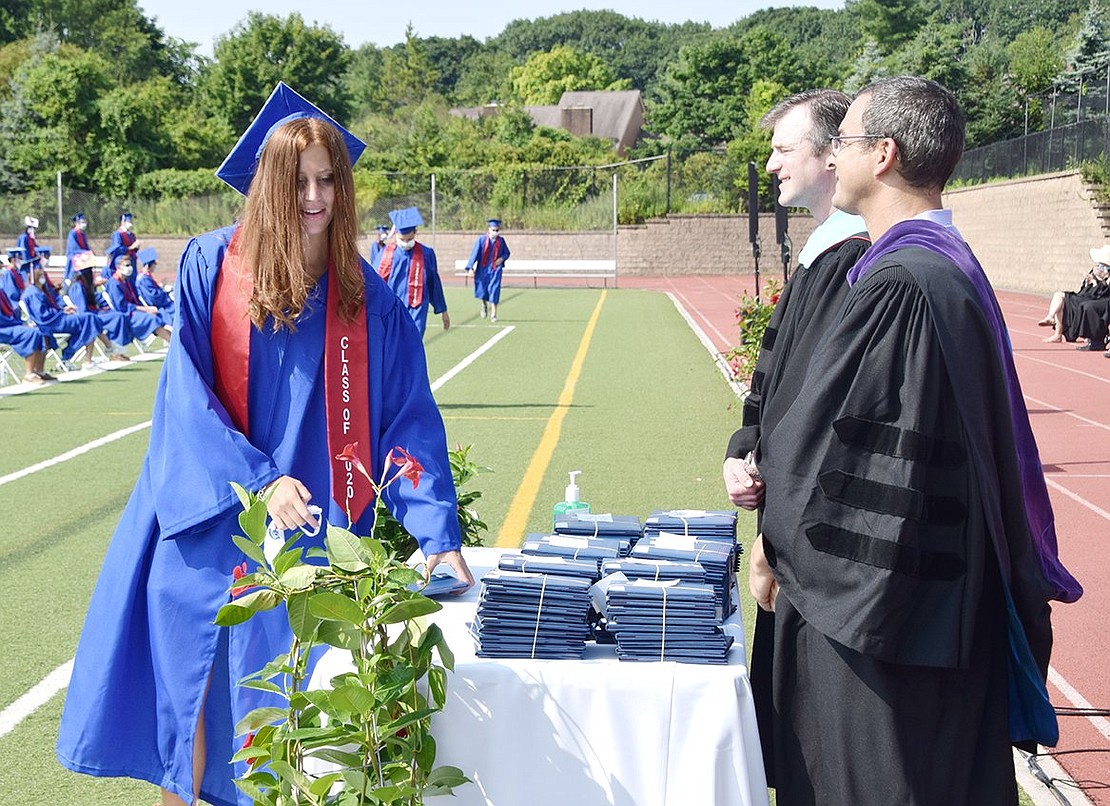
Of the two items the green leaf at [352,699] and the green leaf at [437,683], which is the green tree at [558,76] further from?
the green leaf at [352,699]

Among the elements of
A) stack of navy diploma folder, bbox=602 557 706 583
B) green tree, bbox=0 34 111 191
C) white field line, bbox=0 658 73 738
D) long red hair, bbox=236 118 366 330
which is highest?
green tree, bbox=0 34 111 191

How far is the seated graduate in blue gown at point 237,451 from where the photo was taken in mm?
3248

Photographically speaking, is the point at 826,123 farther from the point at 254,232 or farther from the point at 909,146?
the point at 254,232

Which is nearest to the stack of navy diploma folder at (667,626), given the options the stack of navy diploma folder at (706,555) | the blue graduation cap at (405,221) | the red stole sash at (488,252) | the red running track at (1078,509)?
the stack of navy diploma folder at (706,555)

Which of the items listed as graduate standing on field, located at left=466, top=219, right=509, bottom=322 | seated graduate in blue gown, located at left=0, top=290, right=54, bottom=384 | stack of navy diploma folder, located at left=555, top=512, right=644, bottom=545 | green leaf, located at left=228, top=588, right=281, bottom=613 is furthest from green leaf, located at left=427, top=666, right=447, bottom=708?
graduate standing on field, located at left=466, top=219, right=509, bottom=322

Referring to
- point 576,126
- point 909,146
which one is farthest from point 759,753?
point 576,126

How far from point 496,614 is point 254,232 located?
121 cm

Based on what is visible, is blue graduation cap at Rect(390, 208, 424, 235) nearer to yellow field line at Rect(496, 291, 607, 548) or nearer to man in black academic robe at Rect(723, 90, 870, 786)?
yellow field line at Rect(496, 291, 607, 548)

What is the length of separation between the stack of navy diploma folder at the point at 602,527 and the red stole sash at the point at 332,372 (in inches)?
21.9

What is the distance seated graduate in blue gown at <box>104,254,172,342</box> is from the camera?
61.6ft

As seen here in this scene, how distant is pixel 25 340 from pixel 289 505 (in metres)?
13.8

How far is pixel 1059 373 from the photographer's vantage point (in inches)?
632

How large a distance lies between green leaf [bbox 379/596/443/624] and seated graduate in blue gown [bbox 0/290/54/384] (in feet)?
47.4

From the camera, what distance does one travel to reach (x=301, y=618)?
2.51m
